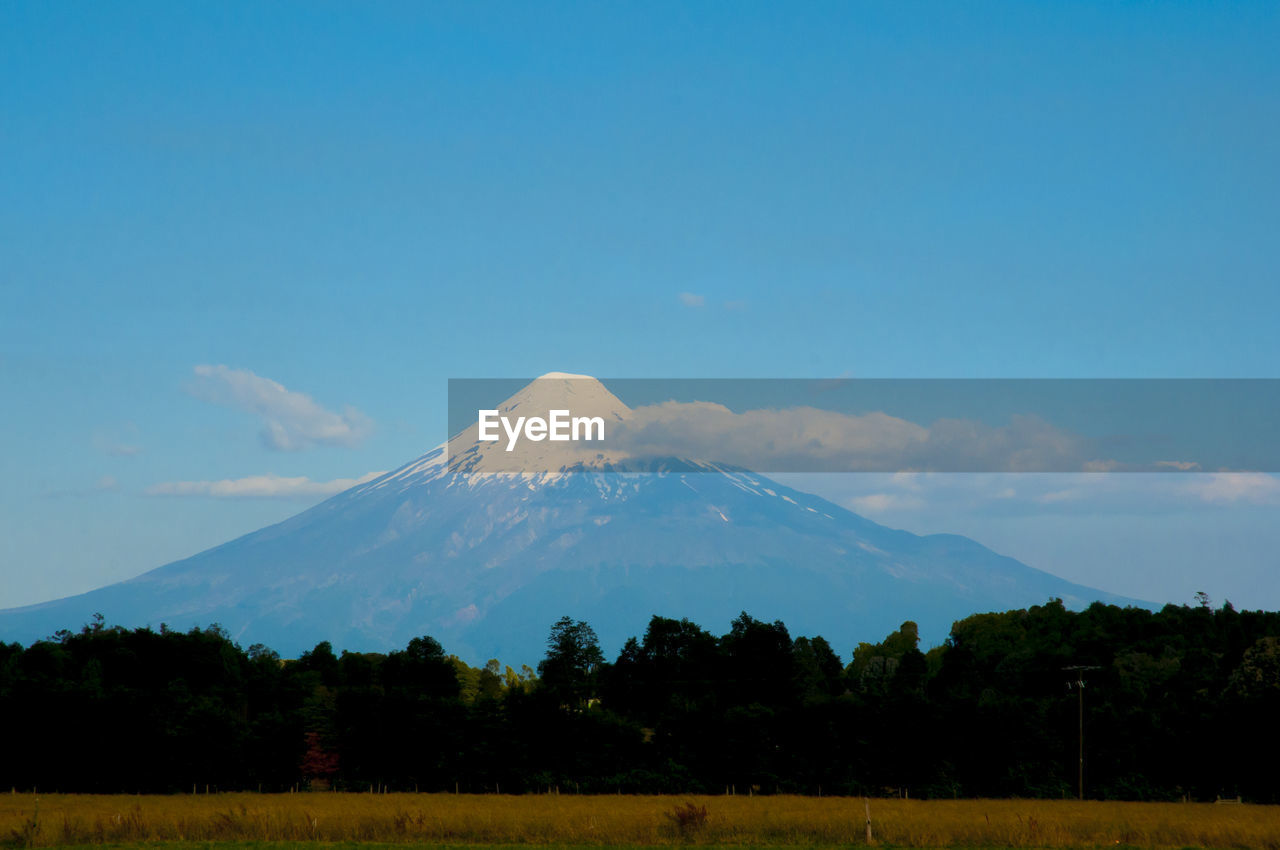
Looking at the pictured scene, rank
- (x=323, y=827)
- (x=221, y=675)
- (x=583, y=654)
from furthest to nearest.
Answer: (x=583, y=654) → (x=221, y=675) → (x=323, y=827)

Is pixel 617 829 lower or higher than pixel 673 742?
higher

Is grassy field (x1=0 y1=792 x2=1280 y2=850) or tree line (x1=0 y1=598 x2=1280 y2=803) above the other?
grassy field (x1=0 y1=792 x2=1280 y2=850)

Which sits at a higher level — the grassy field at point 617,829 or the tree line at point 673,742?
the grassy field at point 617,829

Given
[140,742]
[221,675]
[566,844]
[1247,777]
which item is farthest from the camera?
[221,675]

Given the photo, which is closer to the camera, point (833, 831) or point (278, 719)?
point (833, 831)

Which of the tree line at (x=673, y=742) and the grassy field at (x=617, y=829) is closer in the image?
the grassy field at (x=617, y=829)

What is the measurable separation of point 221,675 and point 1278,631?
8289cm

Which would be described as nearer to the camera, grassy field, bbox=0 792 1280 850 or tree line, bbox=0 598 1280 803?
grassy field, bbox=0 792 1280 850

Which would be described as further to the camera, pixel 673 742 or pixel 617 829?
pixel 673 742

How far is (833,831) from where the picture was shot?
36062 millimetres

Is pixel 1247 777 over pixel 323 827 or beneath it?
beneath

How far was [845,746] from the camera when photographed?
69.1 meters

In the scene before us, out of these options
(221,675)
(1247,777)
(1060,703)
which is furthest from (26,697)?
(1247,777)

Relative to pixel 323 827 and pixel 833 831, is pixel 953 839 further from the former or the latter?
pixel 323 827
